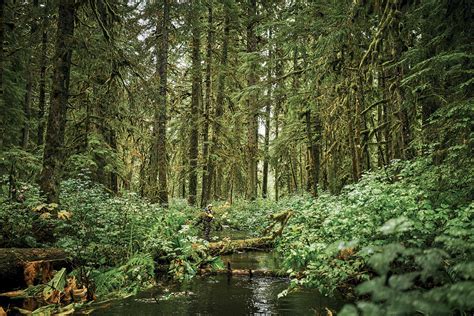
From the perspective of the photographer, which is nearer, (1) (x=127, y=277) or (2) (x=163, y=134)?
(1) (x=127, y=277)

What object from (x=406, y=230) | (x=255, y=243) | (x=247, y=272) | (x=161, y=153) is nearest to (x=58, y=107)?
(x=247, y=272)

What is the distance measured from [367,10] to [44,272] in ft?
30.8

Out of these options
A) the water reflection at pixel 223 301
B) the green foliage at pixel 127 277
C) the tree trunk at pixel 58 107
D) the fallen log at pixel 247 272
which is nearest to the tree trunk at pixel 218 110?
the fallen log at pixel 247 272

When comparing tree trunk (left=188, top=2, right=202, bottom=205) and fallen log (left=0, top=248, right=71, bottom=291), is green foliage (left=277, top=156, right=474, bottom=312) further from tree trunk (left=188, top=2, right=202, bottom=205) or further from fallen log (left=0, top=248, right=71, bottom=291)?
tree trunk (left=188, top=2, right=202, bottom=205)

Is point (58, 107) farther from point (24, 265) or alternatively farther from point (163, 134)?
point (163, 134)

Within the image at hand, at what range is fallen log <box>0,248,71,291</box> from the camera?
259 inches

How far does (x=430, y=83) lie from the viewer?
7.14 metres

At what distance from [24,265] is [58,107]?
401 centimetres

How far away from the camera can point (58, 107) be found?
9.12m

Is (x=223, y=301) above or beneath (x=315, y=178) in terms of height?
beneath

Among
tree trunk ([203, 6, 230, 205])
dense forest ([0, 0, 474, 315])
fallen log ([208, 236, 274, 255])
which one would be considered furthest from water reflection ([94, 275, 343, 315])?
tree trunk ([203, 6, 230, 205])

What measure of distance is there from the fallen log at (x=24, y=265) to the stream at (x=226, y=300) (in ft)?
4.97

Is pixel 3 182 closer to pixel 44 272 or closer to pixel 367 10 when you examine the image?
pixel 44 272

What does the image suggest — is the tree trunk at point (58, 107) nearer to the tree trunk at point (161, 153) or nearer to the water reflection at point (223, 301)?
the water reflection at point (223, 301)
